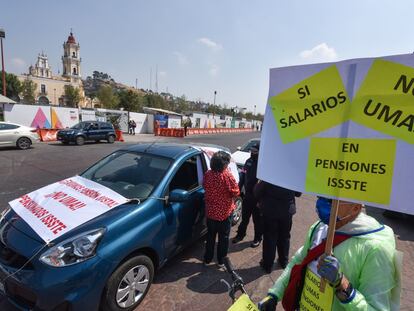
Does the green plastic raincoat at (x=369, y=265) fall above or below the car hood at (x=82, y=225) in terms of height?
above

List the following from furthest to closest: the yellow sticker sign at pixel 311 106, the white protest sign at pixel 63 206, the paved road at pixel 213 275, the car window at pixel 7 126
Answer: the car window at pixel 7 126 < the paved road at pixel 213 275 < the white protest sign at pixel 63 206 < the yellow sticker sign at pixel 311 106

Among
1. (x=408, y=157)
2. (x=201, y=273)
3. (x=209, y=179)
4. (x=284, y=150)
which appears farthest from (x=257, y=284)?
(x=408, y=157)

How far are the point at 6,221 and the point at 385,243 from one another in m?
3.67

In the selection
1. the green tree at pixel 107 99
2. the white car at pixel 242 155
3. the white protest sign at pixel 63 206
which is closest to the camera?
the white protest sign at pixel 63 206

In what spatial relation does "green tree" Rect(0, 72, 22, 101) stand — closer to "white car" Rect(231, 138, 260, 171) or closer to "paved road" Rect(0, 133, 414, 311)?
"paved road" Rect(0, 133, 414, 311)

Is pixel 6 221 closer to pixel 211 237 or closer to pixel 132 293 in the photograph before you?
pixel 132 293

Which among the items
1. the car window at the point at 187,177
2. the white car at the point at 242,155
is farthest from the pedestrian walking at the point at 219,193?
the white car at the point at 242,155

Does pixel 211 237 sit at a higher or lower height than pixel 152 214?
lower

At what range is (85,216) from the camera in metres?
2.98

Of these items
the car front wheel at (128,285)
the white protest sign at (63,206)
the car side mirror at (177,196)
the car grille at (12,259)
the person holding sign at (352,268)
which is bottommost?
the car front wheel at (128,285)

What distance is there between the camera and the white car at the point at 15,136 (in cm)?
1406

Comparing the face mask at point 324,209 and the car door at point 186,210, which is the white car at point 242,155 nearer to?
the car door at point 186,210

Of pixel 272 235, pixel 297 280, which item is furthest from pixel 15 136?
pixel 297 280

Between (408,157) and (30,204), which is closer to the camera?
(408,157)
